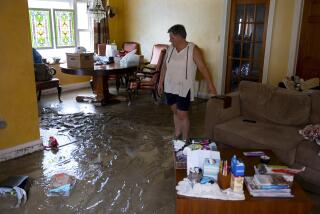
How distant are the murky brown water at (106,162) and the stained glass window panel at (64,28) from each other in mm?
1905

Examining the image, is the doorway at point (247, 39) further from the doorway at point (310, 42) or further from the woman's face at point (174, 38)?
the woman's face at point (174, 38)

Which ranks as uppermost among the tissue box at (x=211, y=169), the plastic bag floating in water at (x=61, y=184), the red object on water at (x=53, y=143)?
the tissue box at (x=211, y=169)

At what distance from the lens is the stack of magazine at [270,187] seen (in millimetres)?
1814

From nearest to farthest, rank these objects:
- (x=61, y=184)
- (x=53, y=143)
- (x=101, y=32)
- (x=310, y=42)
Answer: (x=61, y=184) → (x=53, y=143) → (x=310, y=42) → (x=101, y=32)

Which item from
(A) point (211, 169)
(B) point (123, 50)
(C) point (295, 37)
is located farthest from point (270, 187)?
(B) point (123, 50)

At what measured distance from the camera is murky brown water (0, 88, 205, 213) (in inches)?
91.7

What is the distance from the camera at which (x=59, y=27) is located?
19.6 ft

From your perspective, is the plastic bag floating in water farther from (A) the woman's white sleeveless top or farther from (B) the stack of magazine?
(B) the stack of magazine

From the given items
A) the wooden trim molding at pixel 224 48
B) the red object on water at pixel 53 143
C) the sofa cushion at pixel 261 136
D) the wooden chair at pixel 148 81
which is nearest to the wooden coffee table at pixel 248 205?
the sofa cushion at pixel 261 136

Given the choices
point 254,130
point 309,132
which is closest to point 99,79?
point 254,130

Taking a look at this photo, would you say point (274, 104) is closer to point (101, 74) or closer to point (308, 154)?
point (308, 154)

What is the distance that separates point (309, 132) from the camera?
2629 millimetres

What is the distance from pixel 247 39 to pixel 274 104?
2362 mm

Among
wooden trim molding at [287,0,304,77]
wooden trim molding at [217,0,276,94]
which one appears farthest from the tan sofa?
wooden trim molding at [217,0,276,94]
